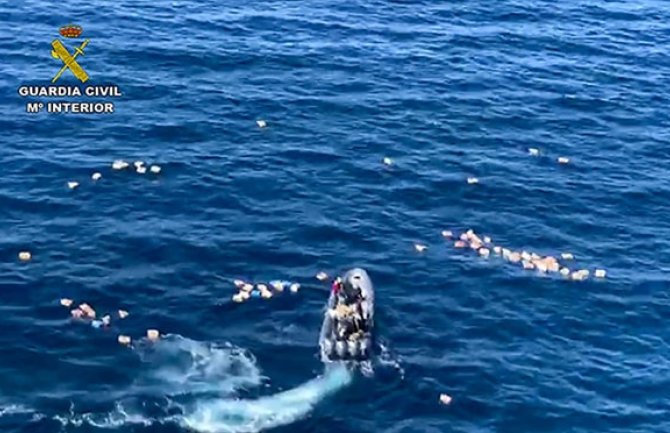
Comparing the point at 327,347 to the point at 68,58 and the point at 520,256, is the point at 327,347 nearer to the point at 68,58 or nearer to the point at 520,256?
the point at 520,256

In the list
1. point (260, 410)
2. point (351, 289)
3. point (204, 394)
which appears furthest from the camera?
point (351, 289)

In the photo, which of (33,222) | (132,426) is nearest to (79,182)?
(33,222)

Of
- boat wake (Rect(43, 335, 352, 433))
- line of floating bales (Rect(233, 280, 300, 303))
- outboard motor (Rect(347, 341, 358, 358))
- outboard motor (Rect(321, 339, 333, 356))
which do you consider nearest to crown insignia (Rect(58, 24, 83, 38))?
line of floating bales (Rect(233, 280, 300, 303))

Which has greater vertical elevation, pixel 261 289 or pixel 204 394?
pixel 261 289

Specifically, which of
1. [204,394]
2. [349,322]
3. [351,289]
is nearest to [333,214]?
[351,289]

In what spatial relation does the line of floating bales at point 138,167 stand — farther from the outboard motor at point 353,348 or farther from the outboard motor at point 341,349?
the outboard motor at point 353,348

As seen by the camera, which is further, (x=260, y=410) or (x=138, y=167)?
(x=138, y=167)

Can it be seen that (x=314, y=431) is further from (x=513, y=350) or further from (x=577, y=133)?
(x=577, y=133)

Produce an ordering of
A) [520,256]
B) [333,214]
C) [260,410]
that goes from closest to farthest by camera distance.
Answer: [260,410] < [520,256] < [333,214]

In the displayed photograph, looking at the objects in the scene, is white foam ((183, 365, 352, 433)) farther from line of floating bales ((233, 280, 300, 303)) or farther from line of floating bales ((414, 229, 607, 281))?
line of floating bales ((414, 229, 607, 281))
